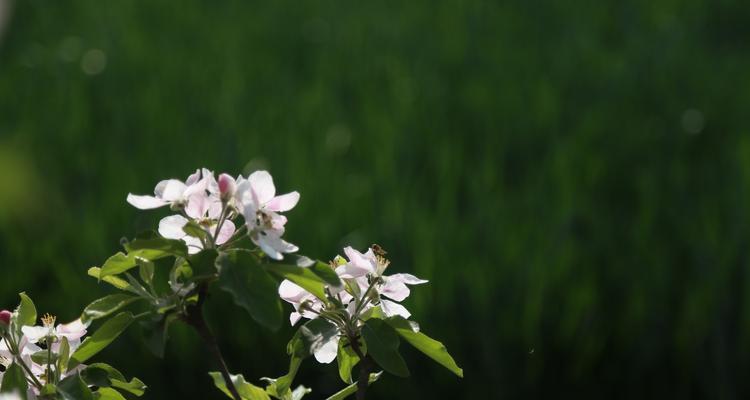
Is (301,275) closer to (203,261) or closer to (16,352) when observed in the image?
(203,261)

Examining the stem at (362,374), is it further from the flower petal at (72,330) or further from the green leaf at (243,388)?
the flower petal at (72,330)

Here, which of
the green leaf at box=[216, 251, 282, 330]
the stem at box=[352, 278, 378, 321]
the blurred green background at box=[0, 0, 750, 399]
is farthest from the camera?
the blurred green background at box=[0, 0, 750, 399]

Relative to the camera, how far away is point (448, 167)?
250 cm

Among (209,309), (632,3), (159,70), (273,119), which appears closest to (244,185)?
(209,309)

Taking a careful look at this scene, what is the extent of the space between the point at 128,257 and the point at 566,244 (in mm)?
1580

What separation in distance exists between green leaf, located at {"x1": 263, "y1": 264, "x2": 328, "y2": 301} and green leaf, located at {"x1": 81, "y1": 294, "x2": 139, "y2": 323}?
3.7 inches

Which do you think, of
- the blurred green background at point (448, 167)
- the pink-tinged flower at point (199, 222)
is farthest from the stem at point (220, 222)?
the blurred green background at point (448, 167)

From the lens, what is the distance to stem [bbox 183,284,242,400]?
2.12 ft

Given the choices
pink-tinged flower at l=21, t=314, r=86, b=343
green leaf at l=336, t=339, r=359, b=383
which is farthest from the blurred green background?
green leaf at l=336, t=339, r=359, b=383

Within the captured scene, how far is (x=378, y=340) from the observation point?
69cm

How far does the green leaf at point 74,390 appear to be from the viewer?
64 centimetres

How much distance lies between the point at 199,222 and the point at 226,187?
5 centimetres

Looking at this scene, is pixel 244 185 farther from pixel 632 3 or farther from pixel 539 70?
pixel 632 3

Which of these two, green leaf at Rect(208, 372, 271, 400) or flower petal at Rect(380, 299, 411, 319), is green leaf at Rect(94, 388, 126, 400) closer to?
green leaf at Rect(208, 372, 271, 400)
